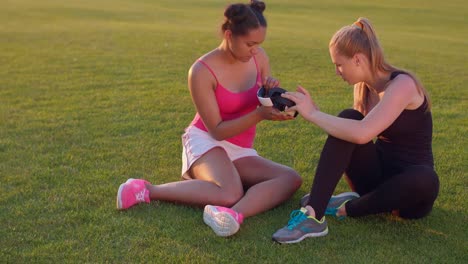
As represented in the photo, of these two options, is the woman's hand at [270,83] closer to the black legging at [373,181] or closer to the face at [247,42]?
the face at [247,42]

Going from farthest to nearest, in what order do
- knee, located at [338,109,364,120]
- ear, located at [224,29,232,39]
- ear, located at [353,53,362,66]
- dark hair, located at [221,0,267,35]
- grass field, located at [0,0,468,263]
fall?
ear, located at [224,29,232,39]
dark hair, located at [221,0,267,35]
knee, located at [338,109,364,120]
ear, located at [353,53,362,66]
grass field, located at [0,0,468,263]

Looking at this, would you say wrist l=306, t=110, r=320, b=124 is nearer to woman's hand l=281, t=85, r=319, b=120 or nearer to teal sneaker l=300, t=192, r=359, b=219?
woman's hand l=281, t=85, r=319, b=120

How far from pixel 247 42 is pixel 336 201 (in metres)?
1.23

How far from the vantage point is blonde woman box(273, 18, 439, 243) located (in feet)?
12.5

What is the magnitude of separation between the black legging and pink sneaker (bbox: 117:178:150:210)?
114 centimetres

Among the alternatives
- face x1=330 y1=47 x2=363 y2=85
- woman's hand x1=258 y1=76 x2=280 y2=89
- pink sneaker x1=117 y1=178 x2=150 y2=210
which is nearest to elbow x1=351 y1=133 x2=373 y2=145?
face x1=330 y1=47 x2=363 y2=85

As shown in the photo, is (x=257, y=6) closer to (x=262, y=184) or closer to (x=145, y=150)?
(x=262, y=184)

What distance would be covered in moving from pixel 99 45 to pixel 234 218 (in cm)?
896

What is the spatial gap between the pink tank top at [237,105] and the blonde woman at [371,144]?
625mm

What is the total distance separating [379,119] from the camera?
12.5 ft

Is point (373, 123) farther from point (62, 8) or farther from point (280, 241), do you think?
point (62, 8)

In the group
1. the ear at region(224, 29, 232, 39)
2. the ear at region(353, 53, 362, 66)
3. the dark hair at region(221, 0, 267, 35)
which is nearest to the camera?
the ear at region(353, 53, 362, 66)

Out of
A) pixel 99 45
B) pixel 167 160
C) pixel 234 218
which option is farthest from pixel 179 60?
pixel 234 218

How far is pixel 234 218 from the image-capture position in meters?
3.84
